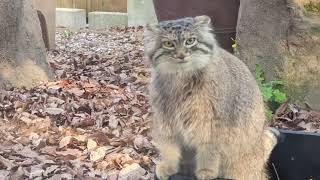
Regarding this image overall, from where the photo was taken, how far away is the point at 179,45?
10.00 ft

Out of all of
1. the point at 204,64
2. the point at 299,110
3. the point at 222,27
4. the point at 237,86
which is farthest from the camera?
the point at 222,27

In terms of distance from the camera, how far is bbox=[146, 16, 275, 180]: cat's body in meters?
3.14

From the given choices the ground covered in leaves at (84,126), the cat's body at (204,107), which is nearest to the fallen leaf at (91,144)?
the ground covered in leaves at (84,126)

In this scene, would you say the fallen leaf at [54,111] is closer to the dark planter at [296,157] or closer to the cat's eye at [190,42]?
the dark planter at [296,157]

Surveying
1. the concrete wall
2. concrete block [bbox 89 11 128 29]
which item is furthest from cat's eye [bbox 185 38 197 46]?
concrete block [bbox 89 11 128 29]

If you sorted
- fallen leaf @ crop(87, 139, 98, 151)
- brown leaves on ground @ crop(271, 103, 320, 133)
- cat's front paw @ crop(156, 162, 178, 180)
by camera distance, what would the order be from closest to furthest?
1. cat's front paw @ crop(156, 162, 178, 180)
2. fallen leaf @ crop(87, 139, 98, 151)
3. brown leaves on ground @ crop(271, 103, 320, 133)

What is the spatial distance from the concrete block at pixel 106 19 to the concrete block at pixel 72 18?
0.50 feet

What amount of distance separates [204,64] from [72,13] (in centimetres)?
913

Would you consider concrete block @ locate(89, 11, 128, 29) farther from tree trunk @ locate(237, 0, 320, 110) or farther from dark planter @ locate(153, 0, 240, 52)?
tree trunk @ locate(237, 0, 320, 110)

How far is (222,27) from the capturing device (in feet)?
19.9

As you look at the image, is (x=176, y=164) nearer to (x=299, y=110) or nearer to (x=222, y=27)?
(x=299, y=110)

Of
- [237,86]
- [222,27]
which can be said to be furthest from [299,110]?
[237,86]

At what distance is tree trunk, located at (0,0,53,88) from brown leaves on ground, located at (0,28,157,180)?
0.17 meters

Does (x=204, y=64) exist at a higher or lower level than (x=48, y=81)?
higher
